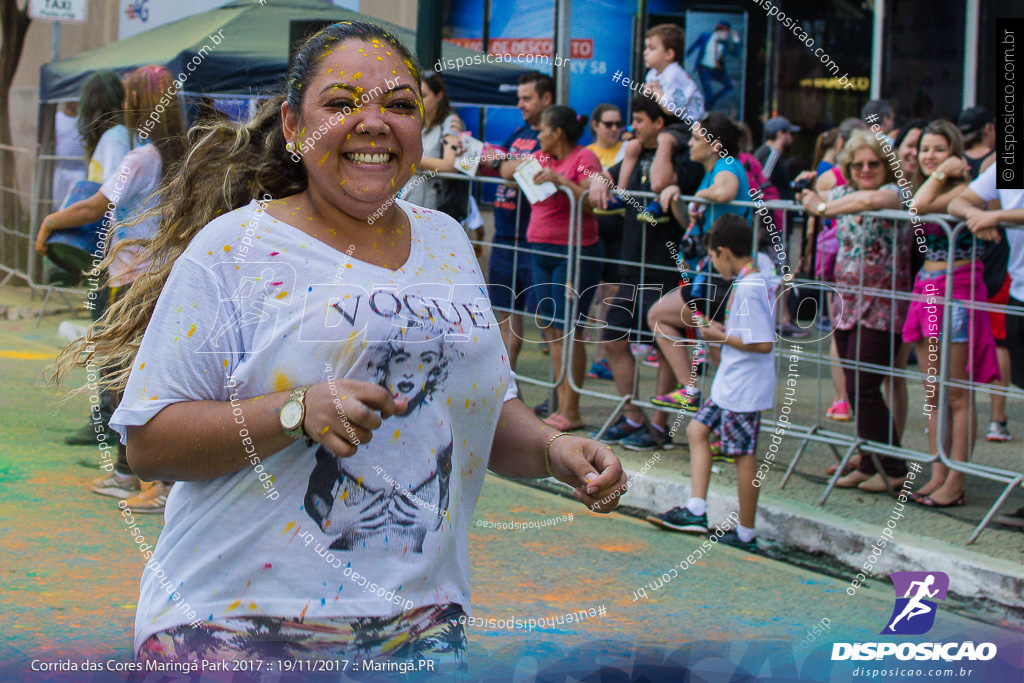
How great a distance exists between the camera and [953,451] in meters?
5.54

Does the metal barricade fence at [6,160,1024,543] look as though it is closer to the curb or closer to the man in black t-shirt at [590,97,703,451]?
the man in black t-shirt at [590,97,703,451]

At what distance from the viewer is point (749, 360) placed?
5355 millimetres

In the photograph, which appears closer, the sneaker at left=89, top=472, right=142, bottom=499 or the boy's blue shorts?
the boy's blue shorts

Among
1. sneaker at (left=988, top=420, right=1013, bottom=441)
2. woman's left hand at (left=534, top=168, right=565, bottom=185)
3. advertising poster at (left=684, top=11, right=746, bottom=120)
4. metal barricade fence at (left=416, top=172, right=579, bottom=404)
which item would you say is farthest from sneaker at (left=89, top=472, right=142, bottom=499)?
advertising poster at (left=684, top=11, right=746, bottom=120)

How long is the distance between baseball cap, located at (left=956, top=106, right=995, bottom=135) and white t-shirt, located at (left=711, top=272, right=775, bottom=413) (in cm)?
291

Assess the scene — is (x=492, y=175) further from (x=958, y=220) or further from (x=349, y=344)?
(x=349, y=344)

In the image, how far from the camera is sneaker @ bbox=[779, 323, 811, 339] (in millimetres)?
6766

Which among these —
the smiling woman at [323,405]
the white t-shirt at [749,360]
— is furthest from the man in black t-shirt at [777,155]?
the smiling woman at [323,405]

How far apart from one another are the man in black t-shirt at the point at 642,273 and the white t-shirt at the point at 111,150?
2663mm

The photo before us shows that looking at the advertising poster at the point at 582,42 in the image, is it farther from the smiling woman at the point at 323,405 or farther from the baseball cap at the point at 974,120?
the smiling woman at the point at 323,405

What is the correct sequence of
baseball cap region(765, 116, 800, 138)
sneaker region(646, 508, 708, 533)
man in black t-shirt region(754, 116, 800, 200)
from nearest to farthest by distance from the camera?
sneaker region(646, 508, 708, 533), man in black t-shirt region(754, 116, 800, 200), baseball cap region(765, 116, 800, 138)

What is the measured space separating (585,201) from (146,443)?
5416 mm

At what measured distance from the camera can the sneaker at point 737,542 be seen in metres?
5.33

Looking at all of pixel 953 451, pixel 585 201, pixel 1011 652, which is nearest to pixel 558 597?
pixel 1011 652
